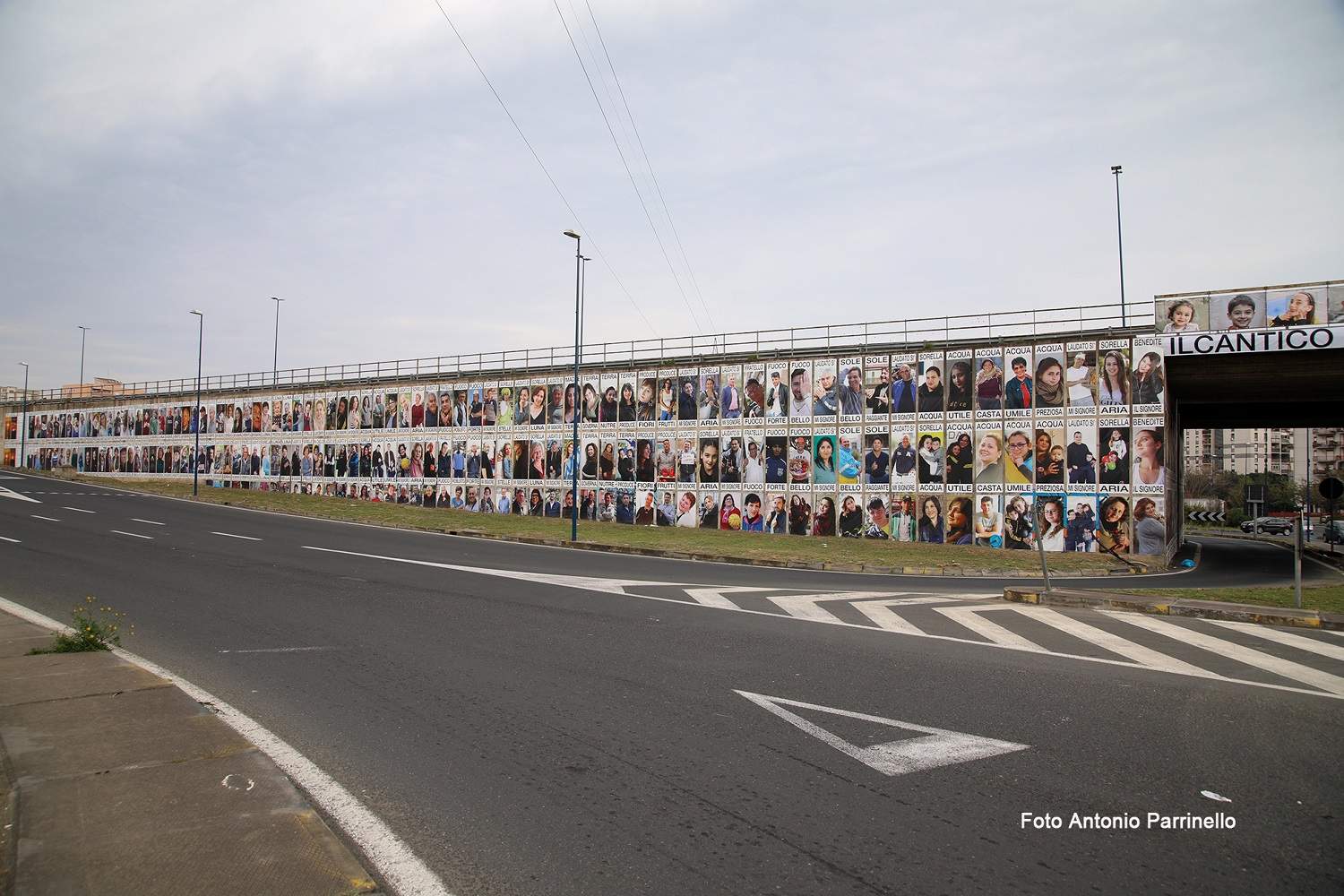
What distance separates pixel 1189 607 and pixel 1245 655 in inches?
131

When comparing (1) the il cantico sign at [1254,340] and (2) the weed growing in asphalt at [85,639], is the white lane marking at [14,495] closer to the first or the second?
(2) the weed growing in asphalt at [85,639]

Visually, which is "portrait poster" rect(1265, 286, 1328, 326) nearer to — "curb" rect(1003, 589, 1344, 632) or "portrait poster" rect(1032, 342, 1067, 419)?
"portrait poster" rect(1032, 342, 1067, 419)

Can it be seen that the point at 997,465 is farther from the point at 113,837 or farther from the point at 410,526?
the point at 113,837

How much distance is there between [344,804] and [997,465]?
26489mm

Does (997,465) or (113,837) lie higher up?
(997,465)

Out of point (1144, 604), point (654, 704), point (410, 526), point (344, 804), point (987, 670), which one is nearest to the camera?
point (344, 804)

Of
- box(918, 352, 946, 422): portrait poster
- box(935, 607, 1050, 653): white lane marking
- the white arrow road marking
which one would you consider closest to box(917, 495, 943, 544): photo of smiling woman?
box(918, 352, 946, 422): portrait poster

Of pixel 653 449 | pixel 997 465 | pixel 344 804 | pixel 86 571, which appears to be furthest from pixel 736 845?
pixel 653 449

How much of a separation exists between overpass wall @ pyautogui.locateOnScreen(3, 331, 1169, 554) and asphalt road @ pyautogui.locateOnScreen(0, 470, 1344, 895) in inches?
650

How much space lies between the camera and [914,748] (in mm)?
5473

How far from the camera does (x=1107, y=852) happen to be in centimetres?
398

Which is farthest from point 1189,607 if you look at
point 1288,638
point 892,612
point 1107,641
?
point 892,612

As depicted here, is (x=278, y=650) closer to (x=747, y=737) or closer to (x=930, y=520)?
(x=747, y=737)

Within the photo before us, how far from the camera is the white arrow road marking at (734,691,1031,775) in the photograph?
5.18 meters
